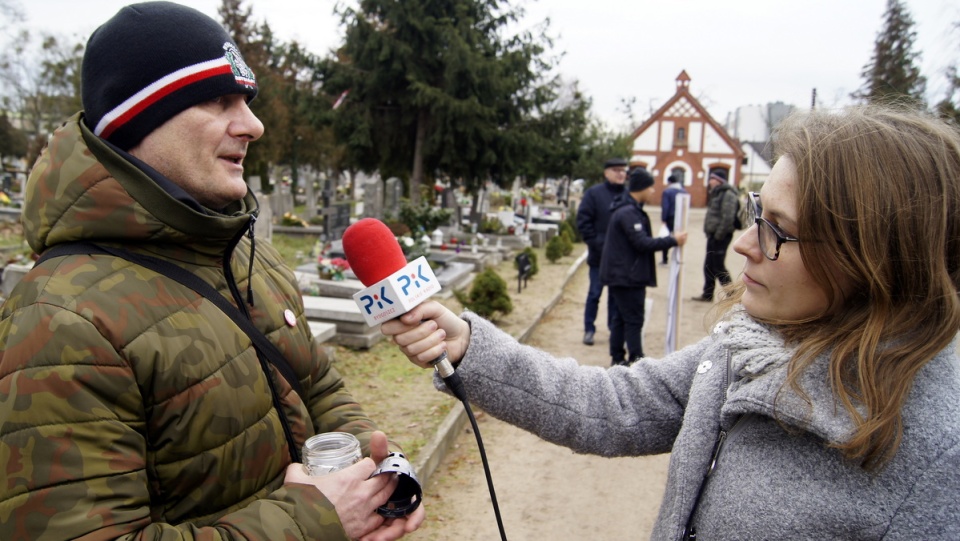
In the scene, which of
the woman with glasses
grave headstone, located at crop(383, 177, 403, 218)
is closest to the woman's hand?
the woman with glasses

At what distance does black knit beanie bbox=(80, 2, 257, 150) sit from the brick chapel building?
156 ft

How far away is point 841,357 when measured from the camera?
135 centimetres

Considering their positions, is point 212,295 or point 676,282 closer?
point 212,295

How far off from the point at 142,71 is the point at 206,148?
0.74 ft

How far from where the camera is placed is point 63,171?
58.2 inches

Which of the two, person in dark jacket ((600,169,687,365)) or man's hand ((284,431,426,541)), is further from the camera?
person in dark jacket ((600,169,687,365))

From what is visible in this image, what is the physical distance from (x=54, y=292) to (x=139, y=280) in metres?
0.17

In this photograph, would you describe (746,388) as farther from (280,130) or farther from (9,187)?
(9,187)

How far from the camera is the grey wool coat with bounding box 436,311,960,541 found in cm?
126

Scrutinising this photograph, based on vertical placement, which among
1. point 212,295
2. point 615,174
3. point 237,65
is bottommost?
point 212,295

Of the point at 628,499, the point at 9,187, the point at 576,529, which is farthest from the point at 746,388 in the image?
the point at 9,187

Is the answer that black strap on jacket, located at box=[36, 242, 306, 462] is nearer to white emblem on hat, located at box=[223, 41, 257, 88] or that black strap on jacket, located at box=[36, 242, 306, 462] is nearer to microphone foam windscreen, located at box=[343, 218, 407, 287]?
microphone foam windscreen, located at box=[343, 218, 407, 287]

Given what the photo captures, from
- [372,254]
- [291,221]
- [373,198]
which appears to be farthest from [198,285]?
[291,221]

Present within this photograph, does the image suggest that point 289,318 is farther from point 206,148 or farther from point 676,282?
point 676,282
